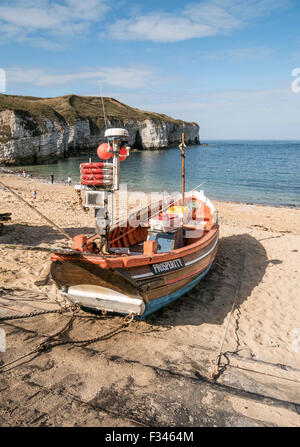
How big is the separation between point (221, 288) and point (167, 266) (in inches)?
135

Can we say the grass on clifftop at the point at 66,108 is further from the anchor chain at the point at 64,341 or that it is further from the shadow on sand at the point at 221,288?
the anchor chain at the point at 64,341

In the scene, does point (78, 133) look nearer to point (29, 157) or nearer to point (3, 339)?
point (29, 157)

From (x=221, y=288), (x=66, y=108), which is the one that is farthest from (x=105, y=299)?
(x=66, y=108)

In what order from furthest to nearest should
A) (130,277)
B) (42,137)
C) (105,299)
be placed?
(42,137), (105,299), (130,277)

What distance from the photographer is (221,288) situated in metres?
9.77

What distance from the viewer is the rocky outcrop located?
181ft

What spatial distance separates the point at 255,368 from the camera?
5941mm

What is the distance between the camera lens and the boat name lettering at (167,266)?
6.84 metres

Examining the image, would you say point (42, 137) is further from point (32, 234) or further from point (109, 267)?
point (109, 267)

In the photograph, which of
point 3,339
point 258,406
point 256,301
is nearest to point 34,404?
point 3,339

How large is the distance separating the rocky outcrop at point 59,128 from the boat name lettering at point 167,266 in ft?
168

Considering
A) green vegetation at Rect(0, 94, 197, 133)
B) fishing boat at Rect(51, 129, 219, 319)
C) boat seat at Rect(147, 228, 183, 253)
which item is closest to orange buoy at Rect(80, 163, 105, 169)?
fishing boat at Rect(51, 129, 219, 319)

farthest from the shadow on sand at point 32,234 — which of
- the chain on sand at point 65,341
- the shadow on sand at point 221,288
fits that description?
the shadow on sand at point 221,288
